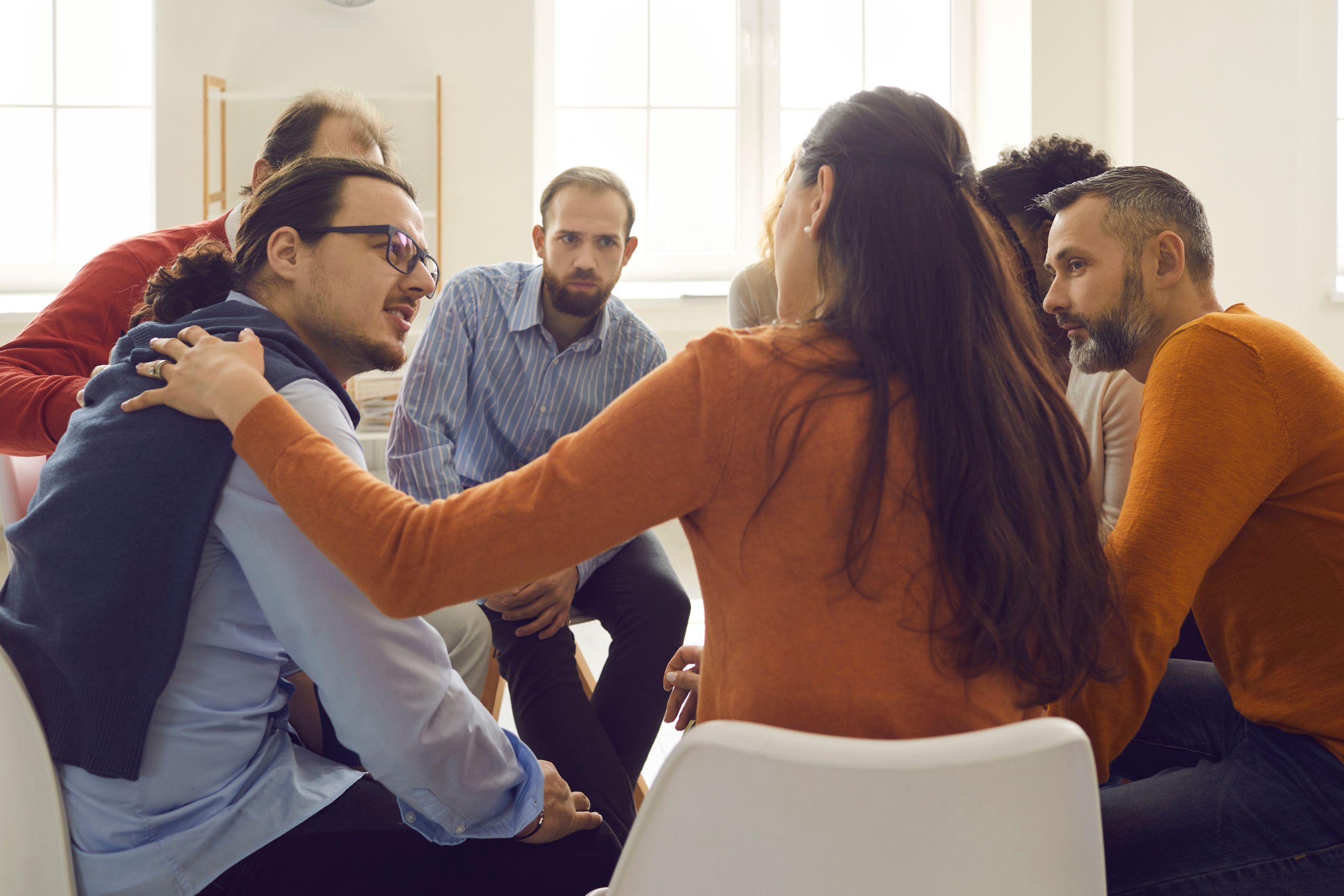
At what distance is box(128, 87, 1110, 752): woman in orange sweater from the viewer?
0.82 m

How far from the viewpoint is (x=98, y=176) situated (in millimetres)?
4418

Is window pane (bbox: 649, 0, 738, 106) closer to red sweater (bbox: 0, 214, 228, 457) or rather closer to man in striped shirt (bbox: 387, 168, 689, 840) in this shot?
man in striped shirt (bbox: 387, 168, 689, 840)

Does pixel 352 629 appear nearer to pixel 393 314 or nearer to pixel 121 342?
pixel 121 342

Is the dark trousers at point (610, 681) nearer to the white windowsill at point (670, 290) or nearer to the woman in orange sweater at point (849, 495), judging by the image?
the woman in orange sweater at point (849, 495)

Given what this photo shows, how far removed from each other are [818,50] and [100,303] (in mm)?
3699

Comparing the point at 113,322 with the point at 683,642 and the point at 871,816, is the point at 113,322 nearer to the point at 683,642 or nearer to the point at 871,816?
the point at 683,642

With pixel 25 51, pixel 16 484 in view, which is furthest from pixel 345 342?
pixel 25 51

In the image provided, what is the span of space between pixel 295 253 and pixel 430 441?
97 cm

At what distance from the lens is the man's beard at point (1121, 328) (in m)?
1.41

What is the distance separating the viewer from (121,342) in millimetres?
1106

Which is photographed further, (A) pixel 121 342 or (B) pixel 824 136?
(A) pixel 121 342

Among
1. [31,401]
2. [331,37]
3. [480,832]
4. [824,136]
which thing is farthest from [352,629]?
[331,37]

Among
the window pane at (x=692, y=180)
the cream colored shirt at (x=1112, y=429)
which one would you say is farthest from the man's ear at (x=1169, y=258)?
the window pane at (x=692, y=180)

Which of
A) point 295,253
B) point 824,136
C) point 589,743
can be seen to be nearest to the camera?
point 824,136
